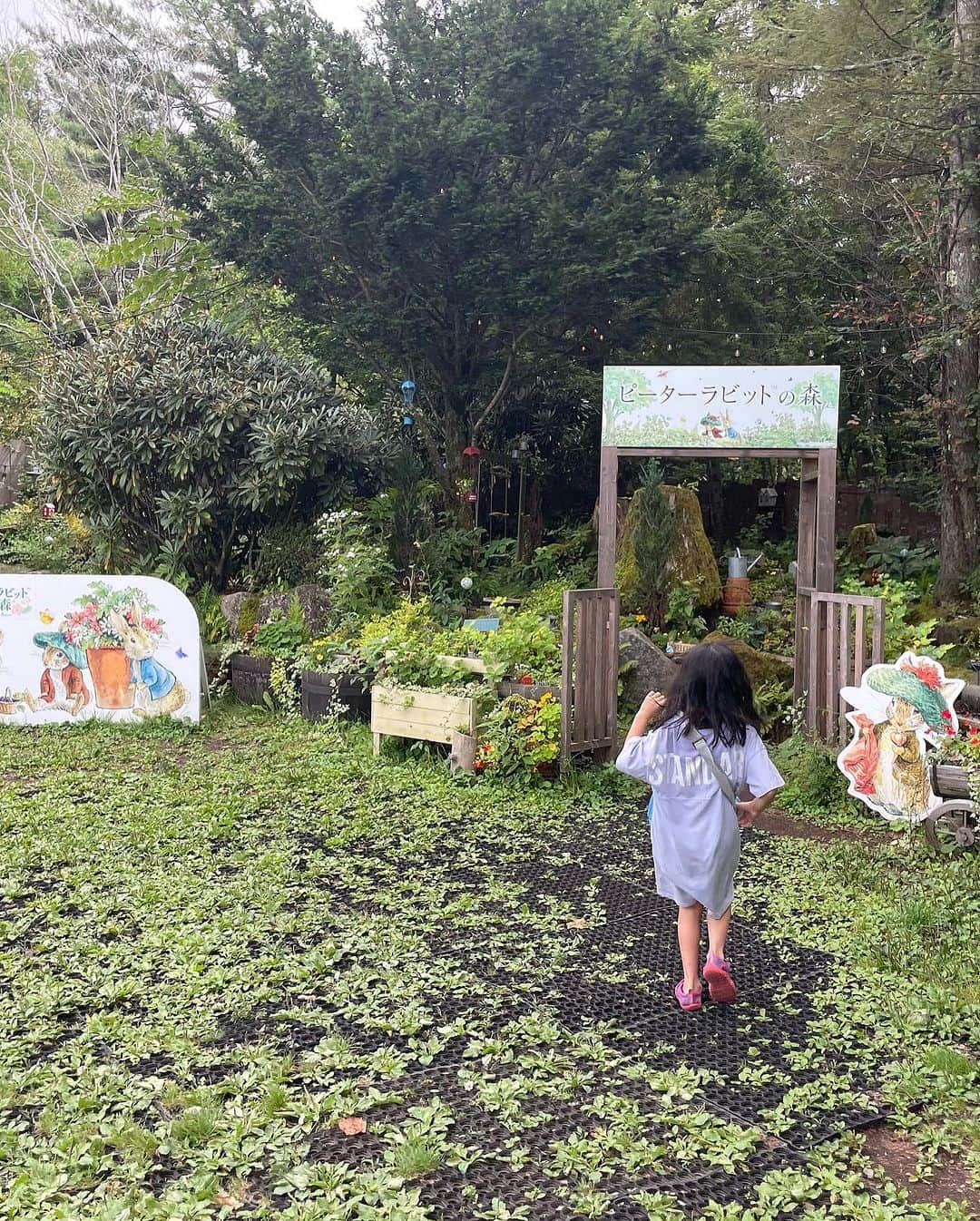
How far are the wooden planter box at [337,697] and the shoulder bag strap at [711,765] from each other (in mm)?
4307

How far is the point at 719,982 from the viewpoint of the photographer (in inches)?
125

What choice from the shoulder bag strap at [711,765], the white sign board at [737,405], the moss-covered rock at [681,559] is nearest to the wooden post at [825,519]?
the white sign board at [737,405]

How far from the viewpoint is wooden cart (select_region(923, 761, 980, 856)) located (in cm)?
453

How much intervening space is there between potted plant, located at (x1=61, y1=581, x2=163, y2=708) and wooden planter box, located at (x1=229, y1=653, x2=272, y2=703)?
978 mm

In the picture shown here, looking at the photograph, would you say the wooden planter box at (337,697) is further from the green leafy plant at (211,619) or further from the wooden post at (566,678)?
the wooden post at (566,678)

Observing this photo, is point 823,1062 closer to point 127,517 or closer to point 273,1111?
point 273,1111

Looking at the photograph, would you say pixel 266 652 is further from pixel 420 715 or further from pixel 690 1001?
pixel 690 1001

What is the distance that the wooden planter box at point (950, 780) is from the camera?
180 inches

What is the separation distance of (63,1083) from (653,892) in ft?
8.13

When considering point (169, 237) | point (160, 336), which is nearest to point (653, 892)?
point (160, 336)

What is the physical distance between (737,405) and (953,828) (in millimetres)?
2825

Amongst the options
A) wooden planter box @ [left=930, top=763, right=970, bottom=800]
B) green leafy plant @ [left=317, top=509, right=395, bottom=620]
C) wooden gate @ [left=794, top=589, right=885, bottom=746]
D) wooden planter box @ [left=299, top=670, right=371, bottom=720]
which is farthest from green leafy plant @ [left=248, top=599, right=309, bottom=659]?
wooden planter box @ [left=930, top=763, right=970, bottom=800]

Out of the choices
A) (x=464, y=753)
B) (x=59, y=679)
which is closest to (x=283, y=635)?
(x=59, y=679)

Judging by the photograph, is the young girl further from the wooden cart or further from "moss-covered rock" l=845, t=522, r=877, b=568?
"moss-covered rock" l=845, t=522, r=877, b=568
